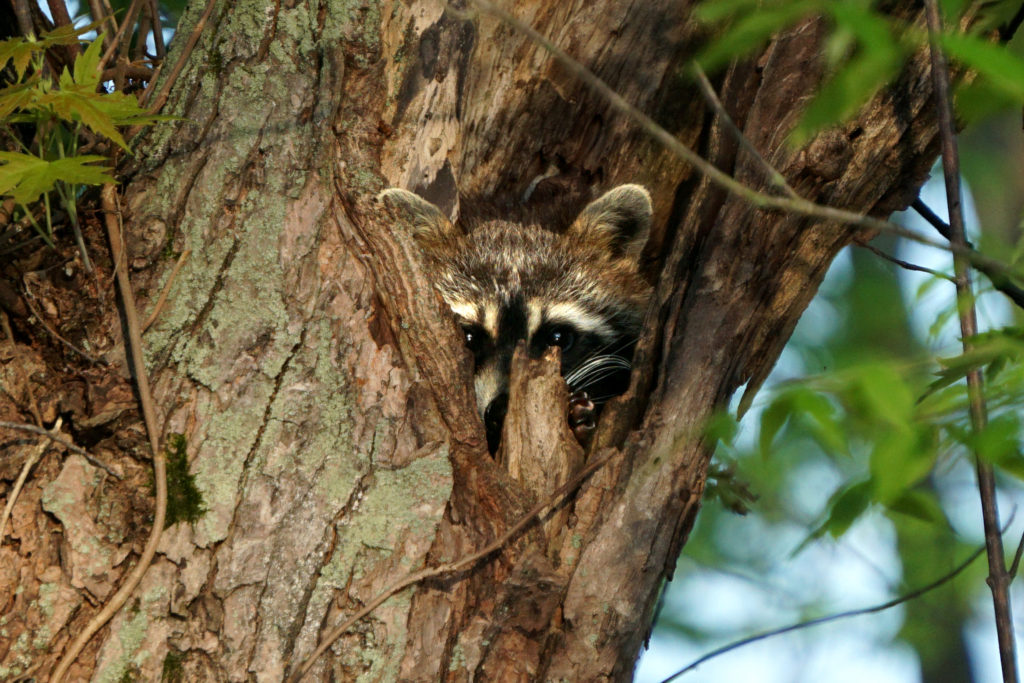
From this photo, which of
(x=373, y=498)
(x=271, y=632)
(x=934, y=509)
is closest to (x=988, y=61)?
(x=934, y=509)

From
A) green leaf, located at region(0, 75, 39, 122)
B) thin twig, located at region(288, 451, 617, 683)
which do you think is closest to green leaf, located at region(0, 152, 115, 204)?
green leaf, located at region(0, 75, 39, 122)

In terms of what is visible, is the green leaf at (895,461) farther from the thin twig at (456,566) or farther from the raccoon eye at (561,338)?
the raccoon eye at (561,338)

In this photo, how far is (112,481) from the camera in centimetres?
225

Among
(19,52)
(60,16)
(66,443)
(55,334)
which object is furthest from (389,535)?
(60,16)

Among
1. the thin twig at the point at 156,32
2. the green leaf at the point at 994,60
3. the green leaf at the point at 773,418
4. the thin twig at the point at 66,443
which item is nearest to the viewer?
the green leaf at the point at 994,60

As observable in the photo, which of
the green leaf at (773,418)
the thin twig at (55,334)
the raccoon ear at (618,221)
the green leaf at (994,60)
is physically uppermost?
the raccoon ear at (618,221)

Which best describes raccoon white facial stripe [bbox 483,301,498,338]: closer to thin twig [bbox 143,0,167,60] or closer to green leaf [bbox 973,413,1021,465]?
thin twig [bbox 143,0,167,60]

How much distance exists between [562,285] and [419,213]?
1.09 meters

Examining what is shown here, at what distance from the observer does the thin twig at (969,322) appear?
220 cm

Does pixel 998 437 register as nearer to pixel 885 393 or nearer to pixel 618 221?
pixel 885 393

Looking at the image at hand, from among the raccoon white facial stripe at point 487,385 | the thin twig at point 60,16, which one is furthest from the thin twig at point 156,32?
the raccoon white facial stripe at point 487,385

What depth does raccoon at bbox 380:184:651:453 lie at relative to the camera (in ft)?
13.3

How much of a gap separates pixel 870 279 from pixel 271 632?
6.06m

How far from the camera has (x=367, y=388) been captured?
8.06 feet
